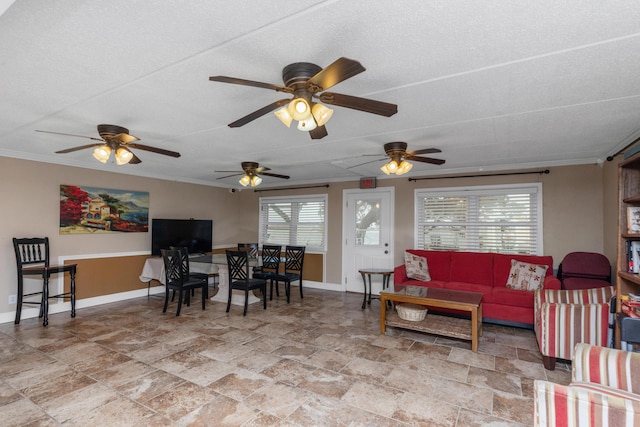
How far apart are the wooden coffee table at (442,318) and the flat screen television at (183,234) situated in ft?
13.8

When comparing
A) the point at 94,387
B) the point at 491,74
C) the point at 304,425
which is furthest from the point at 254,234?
the point at 491,74

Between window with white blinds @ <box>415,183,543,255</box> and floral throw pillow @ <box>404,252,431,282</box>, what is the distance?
0.64 m

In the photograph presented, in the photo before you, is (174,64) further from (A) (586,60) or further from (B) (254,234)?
(B) (254,234)

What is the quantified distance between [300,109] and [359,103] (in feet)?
1.22

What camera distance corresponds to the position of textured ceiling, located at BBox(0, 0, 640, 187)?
1505 mm

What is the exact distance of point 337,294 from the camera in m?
6.13

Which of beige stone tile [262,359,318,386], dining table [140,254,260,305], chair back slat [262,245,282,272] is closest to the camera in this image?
beige stone tile [262,359,318,386]

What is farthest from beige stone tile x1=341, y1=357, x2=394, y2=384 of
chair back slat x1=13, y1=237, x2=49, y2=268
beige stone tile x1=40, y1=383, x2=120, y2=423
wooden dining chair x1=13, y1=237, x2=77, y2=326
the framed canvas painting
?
the framed canvas painting

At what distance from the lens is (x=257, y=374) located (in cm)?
282

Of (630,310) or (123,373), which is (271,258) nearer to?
(123,373)

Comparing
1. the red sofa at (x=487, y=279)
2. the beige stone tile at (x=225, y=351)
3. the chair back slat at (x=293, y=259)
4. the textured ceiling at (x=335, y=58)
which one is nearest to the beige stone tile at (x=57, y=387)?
the beige stone tile at (x=225, y=351)

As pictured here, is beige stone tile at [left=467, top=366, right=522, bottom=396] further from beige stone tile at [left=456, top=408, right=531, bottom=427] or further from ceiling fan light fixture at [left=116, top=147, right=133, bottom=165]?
ceiling fan light fixture at [left=116, top=147, right=133, bottom=165]

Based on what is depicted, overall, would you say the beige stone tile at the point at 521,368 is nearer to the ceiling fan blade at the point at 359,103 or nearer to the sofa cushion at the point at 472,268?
the sofa cushion at the point at 472,268

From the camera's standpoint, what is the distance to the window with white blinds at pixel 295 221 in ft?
22.2
